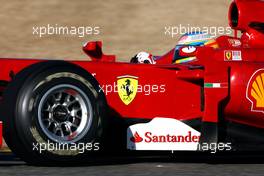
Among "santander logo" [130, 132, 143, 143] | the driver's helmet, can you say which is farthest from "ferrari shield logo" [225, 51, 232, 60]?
"santander logo" [130, 132, 143, 143]

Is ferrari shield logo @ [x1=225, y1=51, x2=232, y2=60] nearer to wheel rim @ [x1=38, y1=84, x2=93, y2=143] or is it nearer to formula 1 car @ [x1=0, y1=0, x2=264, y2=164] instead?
formula 1 car @ [x1=0, y1=0, x2=264, y2=164]

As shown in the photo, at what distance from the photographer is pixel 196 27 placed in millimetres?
19984

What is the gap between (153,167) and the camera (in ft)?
22.1

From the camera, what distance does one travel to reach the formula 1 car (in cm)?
669

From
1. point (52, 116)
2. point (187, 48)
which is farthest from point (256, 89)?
point (52, 116)

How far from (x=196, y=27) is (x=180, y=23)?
1.09 meters

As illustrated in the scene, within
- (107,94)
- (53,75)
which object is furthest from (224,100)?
(53,75)

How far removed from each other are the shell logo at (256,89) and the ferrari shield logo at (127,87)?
40.6 inches

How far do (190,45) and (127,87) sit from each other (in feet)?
5.03

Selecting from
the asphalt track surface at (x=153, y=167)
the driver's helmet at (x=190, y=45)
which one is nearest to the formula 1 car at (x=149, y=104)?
the asphalt track surface at (x=153, y=167)

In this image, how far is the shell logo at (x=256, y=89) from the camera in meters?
7.18

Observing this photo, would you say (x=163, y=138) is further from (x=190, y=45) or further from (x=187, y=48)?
(x=190, y=45)

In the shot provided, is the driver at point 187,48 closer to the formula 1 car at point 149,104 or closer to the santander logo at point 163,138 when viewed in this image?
the formula 1 car at point 149,104

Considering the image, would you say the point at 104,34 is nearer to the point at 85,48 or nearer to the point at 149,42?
the point at 149,42
